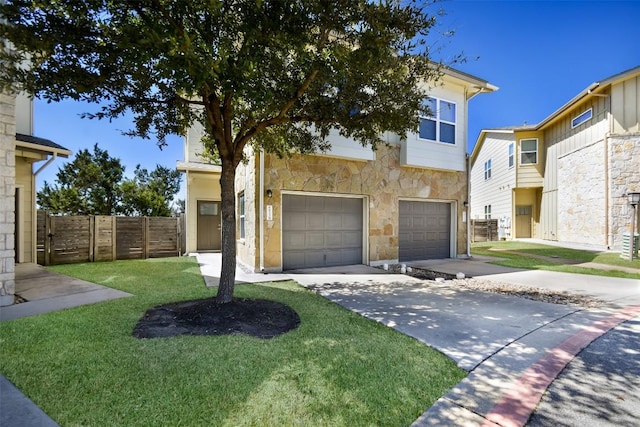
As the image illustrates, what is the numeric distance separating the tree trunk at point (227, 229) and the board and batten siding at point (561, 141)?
56.1 ft

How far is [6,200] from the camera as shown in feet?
16.8

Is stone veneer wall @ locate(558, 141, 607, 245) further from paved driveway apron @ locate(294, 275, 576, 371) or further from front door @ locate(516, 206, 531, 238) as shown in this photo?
paved driveway apron @ locate(294, 275, 576, 371)

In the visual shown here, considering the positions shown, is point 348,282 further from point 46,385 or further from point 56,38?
point 56,38

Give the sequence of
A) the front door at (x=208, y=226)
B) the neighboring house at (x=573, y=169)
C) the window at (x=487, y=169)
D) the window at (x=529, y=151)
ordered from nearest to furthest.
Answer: the front door at (x=208, y=226), the neighboring house at (x=573, y=169), the window at (x=529, y=151), the window at (x=487, y=169)

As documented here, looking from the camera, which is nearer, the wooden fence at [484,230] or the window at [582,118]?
the window at [582,118]

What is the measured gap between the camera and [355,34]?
172 inches

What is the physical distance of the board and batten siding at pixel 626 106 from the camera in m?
13.2

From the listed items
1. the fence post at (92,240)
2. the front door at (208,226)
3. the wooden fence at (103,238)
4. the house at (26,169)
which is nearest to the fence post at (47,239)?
the wooden fence at (103,238)

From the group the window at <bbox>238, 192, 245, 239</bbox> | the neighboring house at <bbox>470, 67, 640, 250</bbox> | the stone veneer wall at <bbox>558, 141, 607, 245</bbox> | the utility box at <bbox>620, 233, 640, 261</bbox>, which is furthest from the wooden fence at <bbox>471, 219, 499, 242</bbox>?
the window at <bbox>238, 192, 245, 239</bbox>

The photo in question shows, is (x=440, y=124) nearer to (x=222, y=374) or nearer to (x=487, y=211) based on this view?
(x=222, y=374)

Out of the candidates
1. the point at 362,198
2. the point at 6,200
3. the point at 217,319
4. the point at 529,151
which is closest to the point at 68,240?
the point at 6,200

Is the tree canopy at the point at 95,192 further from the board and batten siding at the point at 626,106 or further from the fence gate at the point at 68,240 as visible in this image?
the board and batten siding at the point at 626,106

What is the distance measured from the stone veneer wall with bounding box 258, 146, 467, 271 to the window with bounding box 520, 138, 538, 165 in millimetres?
11375

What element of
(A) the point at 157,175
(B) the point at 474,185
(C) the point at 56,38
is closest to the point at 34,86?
(C) the point at 56,38
